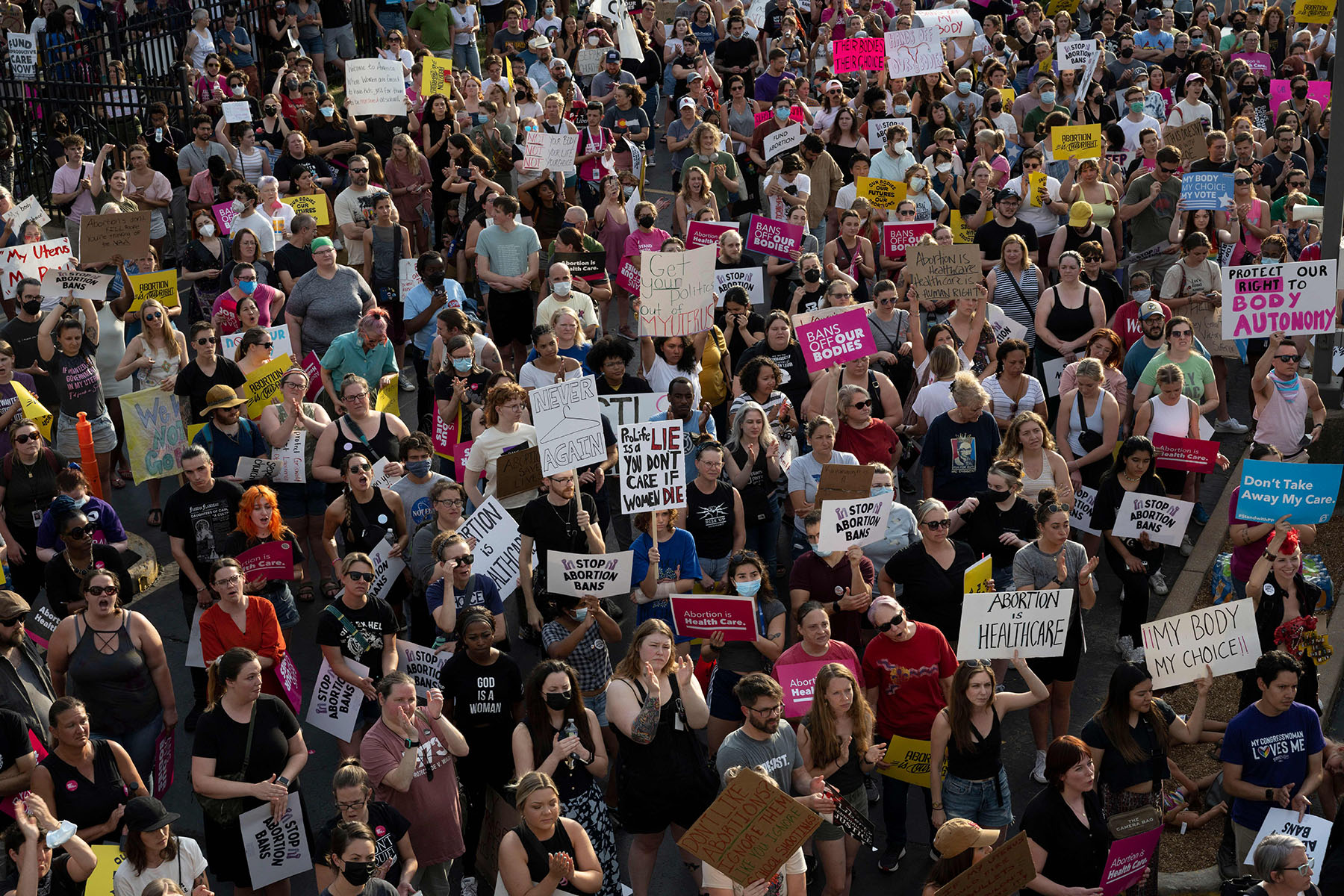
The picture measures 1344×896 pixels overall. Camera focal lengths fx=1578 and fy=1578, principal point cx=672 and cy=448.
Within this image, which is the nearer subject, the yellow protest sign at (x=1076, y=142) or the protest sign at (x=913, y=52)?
the yellow protest sign at (x=1076, y=142)

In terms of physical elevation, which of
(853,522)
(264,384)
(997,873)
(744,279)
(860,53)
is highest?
(860,53)

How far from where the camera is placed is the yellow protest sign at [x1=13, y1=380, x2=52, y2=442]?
36.4 feet

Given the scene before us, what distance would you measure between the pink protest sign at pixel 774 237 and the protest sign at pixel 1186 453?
183 inches

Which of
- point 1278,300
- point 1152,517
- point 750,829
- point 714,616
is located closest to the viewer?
point 750,829

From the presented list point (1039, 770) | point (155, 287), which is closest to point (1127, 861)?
point (1039, 770)

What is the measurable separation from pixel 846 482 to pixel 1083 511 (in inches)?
74.6

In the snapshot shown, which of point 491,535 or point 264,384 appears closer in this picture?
point 491,535

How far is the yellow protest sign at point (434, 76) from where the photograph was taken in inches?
725

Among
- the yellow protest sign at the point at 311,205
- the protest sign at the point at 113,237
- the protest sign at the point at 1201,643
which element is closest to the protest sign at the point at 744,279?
the yellow protest sign at the point at 311,205

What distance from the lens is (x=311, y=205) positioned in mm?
15188

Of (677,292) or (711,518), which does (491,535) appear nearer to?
(711,518)

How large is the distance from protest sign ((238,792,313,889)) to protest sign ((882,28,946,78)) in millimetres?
13318

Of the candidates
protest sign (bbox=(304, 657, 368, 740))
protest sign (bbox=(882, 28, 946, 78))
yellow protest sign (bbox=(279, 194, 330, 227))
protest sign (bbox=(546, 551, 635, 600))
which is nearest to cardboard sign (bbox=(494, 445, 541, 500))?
protest sign (bbox=(546, 551, 635, 600))

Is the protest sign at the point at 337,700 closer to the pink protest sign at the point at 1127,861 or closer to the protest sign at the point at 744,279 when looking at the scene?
the pink protest sign at the point at 1127,861
